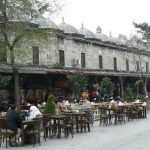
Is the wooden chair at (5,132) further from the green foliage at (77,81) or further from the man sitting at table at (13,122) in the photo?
the green foliage at (77,81)

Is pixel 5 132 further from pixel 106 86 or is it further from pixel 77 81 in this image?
pixel 106 86

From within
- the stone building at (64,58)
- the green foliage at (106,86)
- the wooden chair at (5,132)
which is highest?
the stone building at (64,58)

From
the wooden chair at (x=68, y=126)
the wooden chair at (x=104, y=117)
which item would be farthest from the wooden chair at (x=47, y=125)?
the wooden chair at (x=104, y=117)

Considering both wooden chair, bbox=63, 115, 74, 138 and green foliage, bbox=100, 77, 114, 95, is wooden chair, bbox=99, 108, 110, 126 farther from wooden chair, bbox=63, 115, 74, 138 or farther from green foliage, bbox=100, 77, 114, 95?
green foliage, bbox=100, 77, 114, 95

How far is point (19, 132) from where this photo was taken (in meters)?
15.5

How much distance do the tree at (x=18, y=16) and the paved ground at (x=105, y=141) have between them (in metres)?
5.46

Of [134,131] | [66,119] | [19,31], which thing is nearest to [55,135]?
[66,119]

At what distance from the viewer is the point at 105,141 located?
50.4 feet

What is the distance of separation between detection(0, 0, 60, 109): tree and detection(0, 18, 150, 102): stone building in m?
0.68

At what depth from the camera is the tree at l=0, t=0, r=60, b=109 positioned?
21.2m

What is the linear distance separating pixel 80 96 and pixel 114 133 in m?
16.5

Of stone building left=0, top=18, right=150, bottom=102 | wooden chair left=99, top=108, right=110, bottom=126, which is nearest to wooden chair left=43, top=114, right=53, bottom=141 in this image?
wooden chair left=99, top=108, right=110, bottom=126

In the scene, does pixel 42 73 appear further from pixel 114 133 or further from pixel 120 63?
pixel 120 63

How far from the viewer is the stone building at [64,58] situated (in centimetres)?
2546
